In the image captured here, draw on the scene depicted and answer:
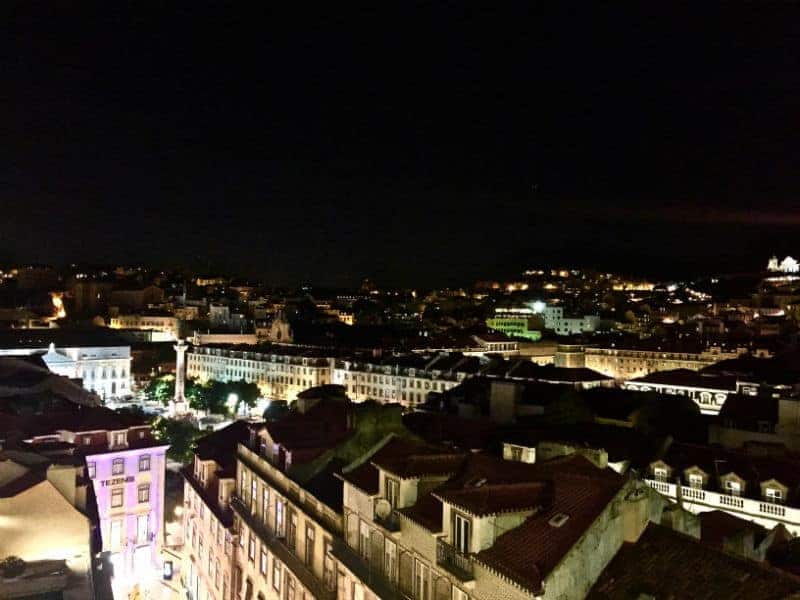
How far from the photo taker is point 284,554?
2344cm

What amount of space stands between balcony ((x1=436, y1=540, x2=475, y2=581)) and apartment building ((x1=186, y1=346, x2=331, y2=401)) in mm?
75126

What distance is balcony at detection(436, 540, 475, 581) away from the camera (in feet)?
45.9

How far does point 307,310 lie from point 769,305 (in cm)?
10598

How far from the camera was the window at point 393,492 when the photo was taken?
56.6 ft

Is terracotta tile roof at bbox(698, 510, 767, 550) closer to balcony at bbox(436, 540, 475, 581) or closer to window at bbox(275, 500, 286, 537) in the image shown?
balcony at bbox(436, 540, 475, 581)

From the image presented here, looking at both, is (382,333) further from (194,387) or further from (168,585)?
(168,585)

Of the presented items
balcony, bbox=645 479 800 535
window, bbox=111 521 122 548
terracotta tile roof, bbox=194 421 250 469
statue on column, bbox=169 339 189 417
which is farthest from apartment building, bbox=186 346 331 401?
balcony, bbox=645 479 800 535

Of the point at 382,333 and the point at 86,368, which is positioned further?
the point at 382,333

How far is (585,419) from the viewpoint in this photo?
1625 inches

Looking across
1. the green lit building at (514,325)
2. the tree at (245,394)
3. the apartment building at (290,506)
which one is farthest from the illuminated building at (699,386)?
the green lit building at (514,325)

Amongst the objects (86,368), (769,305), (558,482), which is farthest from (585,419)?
(769,305)

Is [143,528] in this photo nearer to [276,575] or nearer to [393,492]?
[276,575]

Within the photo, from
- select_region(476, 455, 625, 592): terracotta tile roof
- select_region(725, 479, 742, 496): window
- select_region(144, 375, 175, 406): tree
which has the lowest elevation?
select_region(144, 375, 175, 406): tree

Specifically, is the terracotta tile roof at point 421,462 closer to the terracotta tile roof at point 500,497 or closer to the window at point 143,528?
the terracotta tile roof at point 500,497
